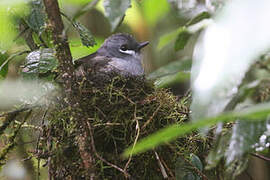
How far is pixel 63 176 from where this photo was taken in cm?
126

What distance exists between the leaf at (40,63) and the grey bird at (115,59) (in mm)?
323

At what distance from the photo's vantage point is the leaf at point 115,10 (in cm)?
86

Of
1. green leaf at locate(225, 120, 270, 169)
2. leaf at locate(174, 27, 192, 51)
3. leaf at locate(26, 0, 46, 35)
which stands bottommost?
green leaf at locate(225, 120, 270, 169)

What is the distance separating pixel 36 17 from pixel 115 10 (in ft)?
1.45

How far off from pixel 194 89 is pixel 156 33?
2.59 metres

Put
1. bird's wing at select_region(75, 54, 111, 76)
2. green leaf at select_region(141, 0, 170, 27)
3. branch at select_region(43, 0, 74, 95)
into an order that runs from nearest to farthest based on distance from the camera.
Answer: branch at select_region(43, 0, 74, 95) → bird's wing at select_region(75, 54, 111, 76) → green leaf at select_region(141, 0, 170, 27)

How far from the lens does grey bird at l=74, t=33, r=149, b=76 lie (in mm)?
1683

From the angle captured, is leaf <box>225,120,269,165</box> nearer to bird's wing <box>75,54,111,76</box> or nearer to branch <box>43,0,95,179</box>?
branch <box>43,0,95,179</box>

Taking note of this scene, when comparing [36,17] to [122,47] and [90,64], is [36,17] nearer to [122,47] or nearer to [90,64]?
[90,64]

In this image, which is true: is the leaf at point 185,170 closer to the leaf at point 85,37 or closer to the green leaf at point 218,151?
the green leaf at point 218,151

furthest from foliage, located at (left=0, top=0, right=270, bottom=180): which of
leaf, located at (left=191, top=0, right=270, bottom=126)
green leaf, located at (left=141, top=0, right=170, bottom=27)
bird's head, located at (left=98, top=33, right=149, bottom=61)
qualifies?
green leaf, located at (left=141, top=0, right=170, bottom=27)

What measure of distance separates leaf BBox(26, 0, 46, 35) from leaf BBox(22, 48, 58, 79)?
77 mm

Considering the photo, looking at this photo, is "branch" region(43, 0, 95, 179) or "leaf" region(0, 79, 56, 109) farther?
"leaf" region(0, 79, 56, 109)

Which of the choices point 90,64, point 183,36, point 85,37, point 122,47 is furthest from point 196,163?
point 122,47
